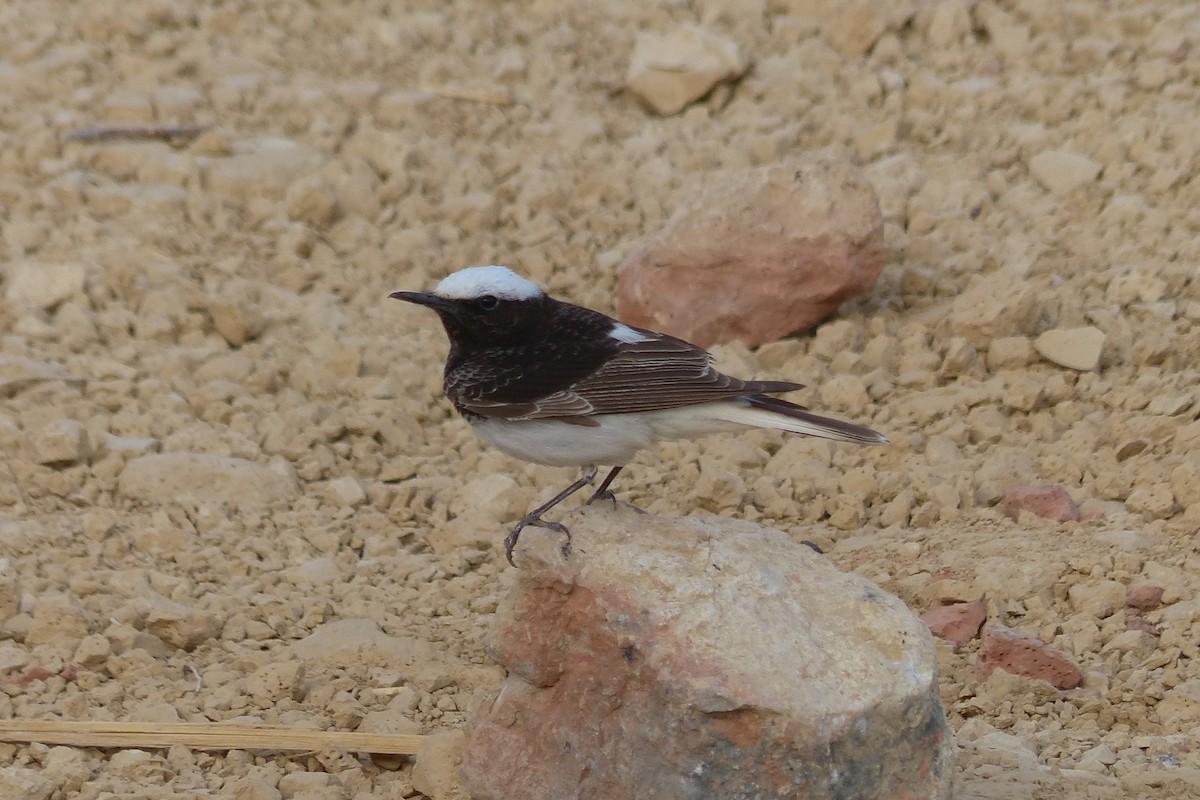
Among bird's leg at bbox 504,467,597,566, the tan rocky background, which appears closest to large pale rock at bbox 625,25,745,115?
the tan rocky background

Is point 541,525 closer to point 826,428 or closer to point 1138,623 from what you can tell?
point 826,428

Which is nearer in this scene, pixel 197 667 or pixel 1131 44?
pixel 197 667

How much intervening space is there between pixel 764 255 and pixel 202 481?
2883mm

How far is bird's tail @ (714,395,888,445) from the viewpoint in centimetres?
523

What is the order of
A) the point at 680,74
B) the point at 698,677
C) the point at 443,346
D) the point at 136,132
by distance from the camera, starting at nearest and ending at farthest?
the point at 698,677 < the point at 443,346 < the point at 136,132 < the point at 680,74

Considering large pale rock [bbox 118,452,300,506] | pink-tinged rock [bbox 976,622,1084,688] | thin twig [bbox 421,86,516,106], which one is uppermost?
thin twig [bbox 421,86,516,106]

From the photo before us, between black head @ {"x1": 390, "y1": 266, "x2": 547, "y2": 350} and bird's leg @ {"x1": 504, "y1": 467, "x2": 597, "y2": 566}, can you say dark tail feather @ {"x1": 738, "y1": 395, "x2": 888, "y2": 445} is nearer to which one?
bird's leg @ {"x1": 504, "y1": 467, "x2": 597, "y2": 566}

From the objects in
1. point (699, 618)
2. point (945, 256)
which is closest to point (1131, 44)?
point (945, 256)

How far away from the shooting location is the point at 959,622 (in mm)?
5805

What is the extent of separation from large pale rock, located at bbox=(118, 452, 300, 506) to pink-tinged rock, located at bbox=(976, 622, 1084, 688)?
315 centimetres

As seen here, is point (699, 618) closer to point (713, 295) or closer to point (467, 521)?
point (467, 521)

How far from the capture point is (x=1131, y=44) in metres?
9.73

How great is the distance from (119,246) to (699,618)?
5.24 metres

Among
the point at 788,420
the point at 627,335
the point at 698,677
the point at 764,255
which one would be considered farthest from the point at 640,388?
the point at 764,255
